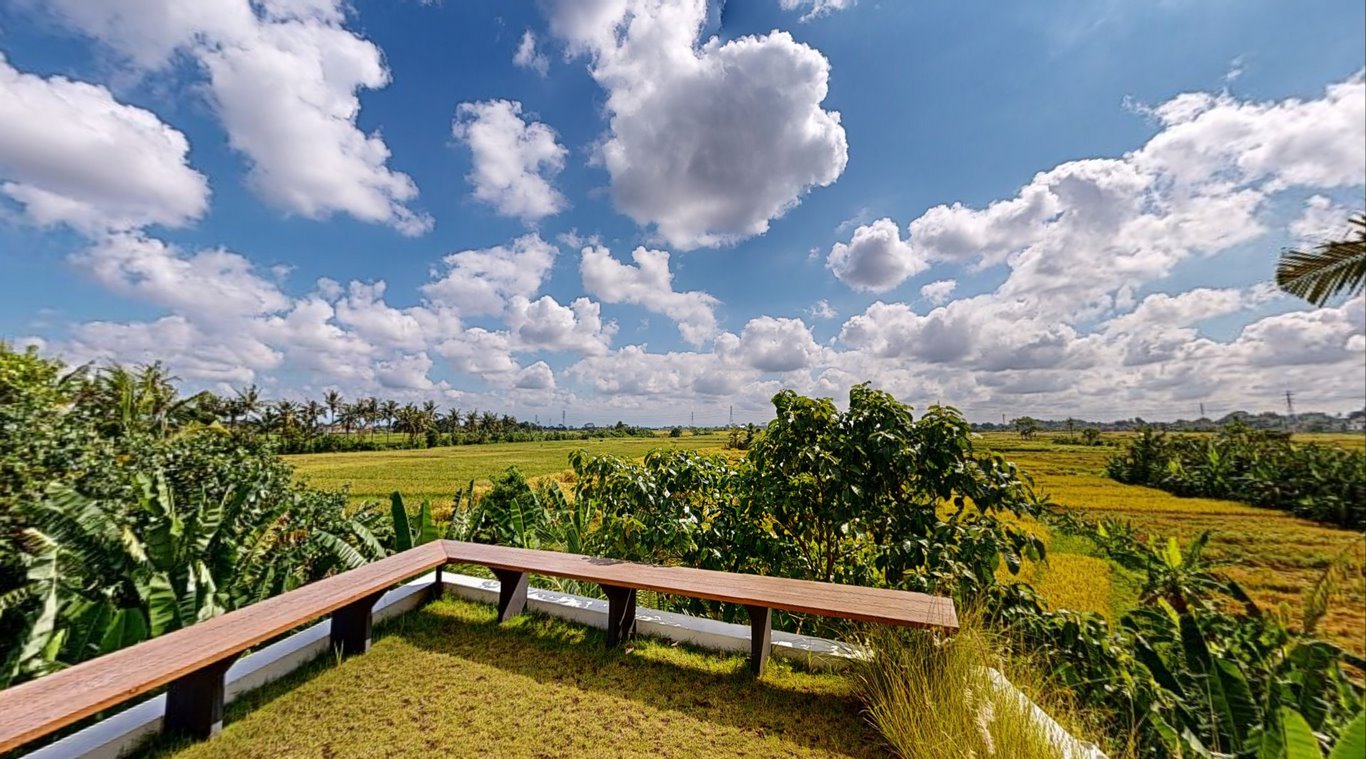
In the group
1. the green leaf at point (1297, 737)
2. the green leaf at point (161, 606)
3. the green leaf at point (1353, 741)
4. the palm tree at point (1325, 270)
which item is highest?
the palm tree at point (1325, 270)

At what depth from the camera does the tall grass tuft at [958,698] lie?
6.08ft

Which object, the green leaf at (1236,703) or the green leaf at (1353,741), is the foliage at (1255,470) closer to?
the green leaf at (1236,703)

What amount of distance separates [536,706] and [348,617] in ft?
4.93

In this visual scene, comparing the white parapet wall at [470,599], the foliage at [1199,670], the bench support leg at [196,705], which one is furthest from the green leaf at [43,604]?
the foliage at [1199,670]

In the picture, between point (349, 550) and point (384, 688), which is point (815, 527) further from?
point (349, 550)

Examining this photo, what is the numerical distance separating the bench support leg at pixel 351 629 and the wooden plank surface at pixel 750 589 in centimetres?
61

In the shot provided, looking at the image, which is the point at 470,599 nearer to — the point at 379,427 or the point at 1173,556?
the point at 1173,556

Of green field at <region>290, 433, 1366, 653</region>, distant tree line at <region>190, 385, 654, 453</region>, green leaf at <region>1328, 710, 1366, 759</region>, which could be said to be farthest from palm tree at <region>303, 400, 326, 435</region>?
green leaf at <region>1328, 710, 1366, 759</region>

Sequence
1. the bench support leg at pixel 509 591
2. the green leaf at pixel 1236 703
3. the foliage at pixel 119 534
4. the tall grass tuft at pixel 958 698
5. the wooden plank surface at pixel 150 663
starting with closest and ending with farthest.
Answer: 1. the wooden plank surface at pixel 150 663
2. the tall grass tuft at pixel 958 698
3. the green leaf at pixel 1236 703
4. the foliage at pixel 119 534
5. the bench support leg at pixel 509 591

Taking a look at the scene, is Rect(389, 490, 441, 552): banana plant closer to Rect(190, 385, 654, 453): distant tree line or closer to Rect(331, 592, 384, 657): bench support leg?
Rect(331, 592, 384, 657): bench support leg

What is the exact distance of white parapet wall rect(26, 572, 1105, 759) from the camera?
2.06 meters

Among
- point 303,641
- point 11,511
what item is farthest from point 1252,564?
point 11,511

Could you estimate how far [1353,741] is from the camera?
1.09 m

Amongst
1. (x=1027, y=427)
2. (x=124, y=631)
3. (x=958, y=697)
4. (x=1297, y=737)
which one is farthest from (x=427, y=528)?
(x=1027, y=427)
